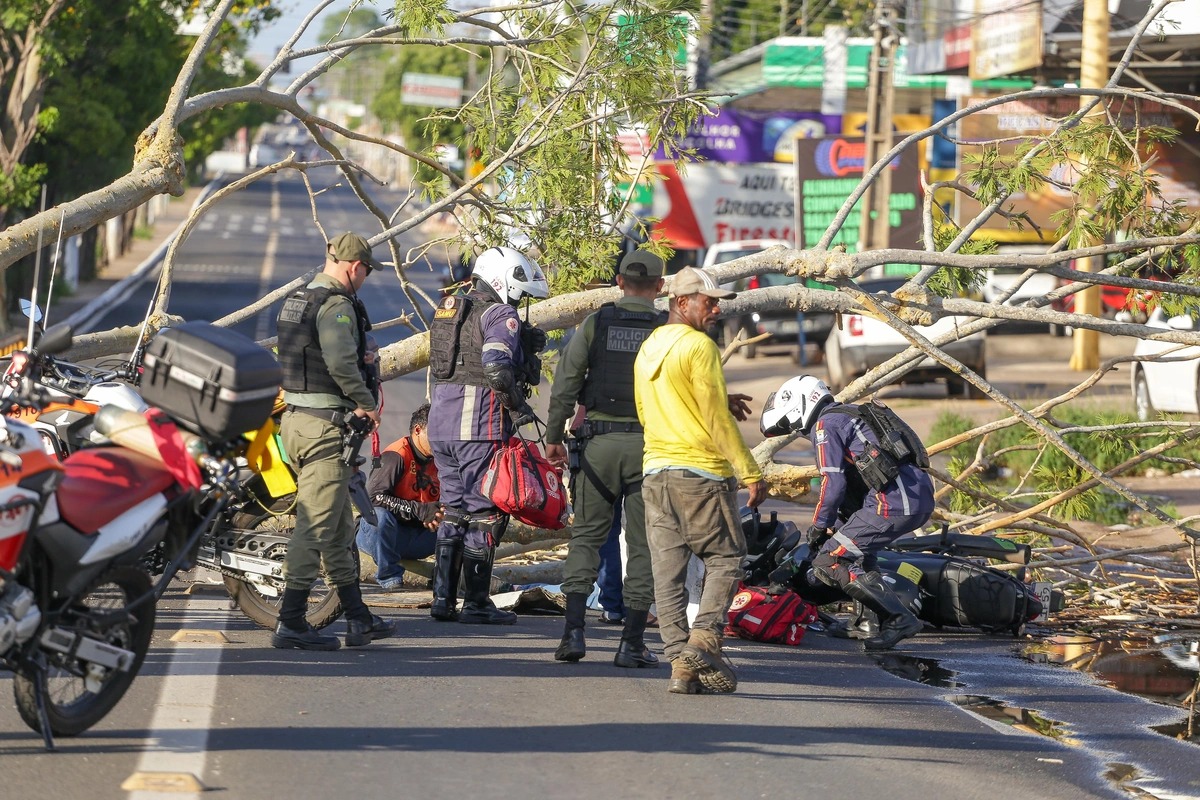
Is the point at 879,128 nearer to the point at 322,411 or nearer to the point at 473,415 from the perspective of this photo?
the point at 473,415

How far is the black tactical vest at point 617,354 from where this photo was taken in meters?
7.78

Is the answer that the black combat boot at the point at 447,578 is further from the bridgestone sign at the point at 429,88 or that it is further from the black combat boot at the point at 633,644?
the bridgestone sign at the point at 429,88

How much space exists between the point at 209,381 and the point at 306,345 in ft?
6.32

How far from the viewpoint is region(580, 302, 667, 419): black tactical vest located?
7781mm

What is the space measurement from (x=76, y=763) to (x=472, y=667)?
7.53 ft

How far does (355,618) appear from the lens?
7.84 meters

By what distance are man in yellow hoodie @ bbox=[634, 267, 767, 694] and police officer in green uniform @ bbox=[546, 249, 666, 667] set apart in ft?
1.50

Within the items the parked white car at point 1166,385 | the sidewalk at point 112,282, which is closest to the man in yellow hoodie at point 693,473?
the parked white car at point 1166,385

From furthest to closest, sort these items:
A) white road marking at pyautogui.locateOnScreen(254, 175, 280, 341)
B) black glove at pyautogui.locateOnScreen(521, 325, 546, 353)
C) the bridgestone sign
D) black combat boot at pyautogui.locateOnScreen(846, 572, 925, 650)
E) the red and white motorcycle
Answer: the bridgestone sign < white road marking at pyautogui.locateOnScreen(254, 175, 280, 341) < black combat boot at pyautogui.locateOnScreen(846, 572, 925, 650) < black glove at pyautogui.locateOnScreen(521, 325, 546, 353) < the red and white motorcycle

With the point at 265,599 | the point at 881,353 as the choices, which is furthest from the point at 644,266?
the point at 881,353

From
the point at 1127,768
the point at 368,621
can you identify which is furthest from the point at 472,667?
the point at 1127,768

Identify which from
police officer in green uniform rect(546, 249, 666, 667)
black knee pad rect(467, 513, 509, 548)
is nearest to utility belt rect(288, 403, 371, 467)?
police officer in green uniform rect(546, 249, 666, 667)

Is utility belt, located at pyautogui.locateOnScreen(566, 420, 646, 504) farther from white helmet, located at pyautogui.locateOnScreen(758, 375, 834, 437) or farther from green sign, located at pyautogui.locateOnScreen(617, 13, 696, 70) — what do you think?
green sign, located at pyautogui.locateOnScreen(617, 13, 696, 70)

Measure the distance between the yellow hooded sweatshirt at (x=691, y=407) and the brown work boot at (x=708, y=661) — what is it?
689 millimetres
